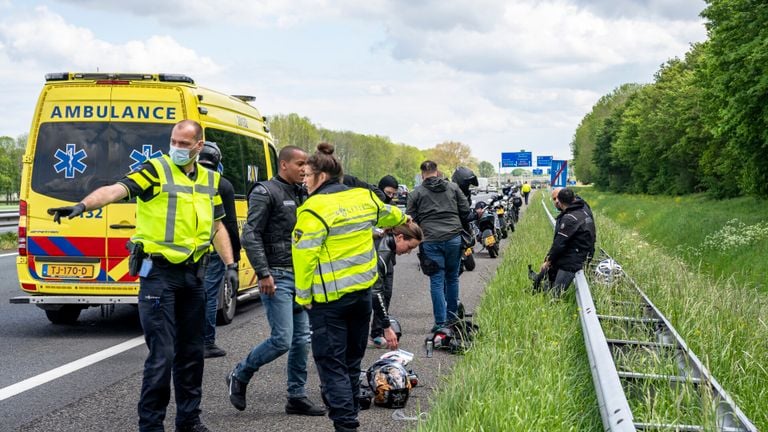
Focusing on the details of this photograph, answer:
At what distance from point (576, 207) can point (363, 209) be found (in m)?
5.44

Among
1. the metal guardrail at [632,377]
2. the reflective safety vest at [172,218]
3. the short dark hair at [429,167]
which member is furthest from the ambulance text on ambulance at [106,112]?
the metal guardrail at [632,377]

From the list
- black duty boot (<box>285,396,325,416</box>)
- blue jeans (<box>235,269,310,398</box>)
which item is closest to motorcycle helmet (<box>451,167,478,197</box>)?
blue jeans (<box>235,269,310,398</box>)

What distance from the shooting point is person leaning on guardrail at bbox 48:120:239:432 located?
16.7 ft

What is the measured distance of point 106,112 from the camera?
9.00 m

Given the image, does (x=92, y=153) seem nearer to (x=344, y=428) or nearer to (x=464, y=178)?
(x=464, y=178)

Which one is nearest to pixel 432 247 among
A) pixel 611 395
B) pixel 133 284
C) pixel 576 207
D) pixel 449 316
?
pixel 449 316

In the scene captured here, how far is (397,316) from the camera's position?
35.8 feet

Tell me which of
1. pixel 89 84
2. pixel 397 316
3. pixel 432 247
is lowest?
pixel 397 316

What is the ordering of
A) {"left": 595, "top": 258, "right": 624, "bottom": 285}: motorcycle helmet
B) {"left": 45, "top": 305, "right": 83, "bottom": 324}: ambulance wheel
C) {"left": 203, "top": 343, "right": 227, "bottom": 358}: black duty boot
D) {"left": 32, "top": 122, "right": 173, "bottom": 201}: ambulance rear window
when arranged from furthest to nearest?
{"left": 595, "top": 258, "right": 624, "bottom": 285}: motorcycle helmet, {"left": 45, "top": 305, "right": 83, "bottom": 324}: ambulance wheel, {"left": 32, "top": 122, "right": 173, "bottom": 201}: ambulance rear window, {"left": 203, "top": 343, "right": 227, "bottom": 358}: black duty boot

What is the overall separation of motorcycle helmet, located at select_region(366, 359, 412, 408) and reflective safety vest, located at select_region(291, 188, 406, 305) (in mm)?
1288

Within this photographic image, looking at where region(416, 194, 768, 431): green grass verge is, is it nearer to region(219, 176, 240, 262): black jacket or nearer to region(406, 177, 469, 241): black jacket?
region(406, 177, 469, 241): black jacket

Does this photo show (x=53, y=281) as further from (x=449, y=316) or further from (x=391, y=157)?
(x=391, y=157)

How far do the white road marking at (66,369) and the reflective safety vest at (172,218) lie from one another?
218 centimetres

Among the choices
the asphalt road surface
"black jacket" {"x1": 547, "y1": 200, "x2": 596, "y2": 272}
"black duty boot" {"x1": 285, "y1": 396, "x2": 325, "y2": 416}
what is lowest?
the asphalt road surface
